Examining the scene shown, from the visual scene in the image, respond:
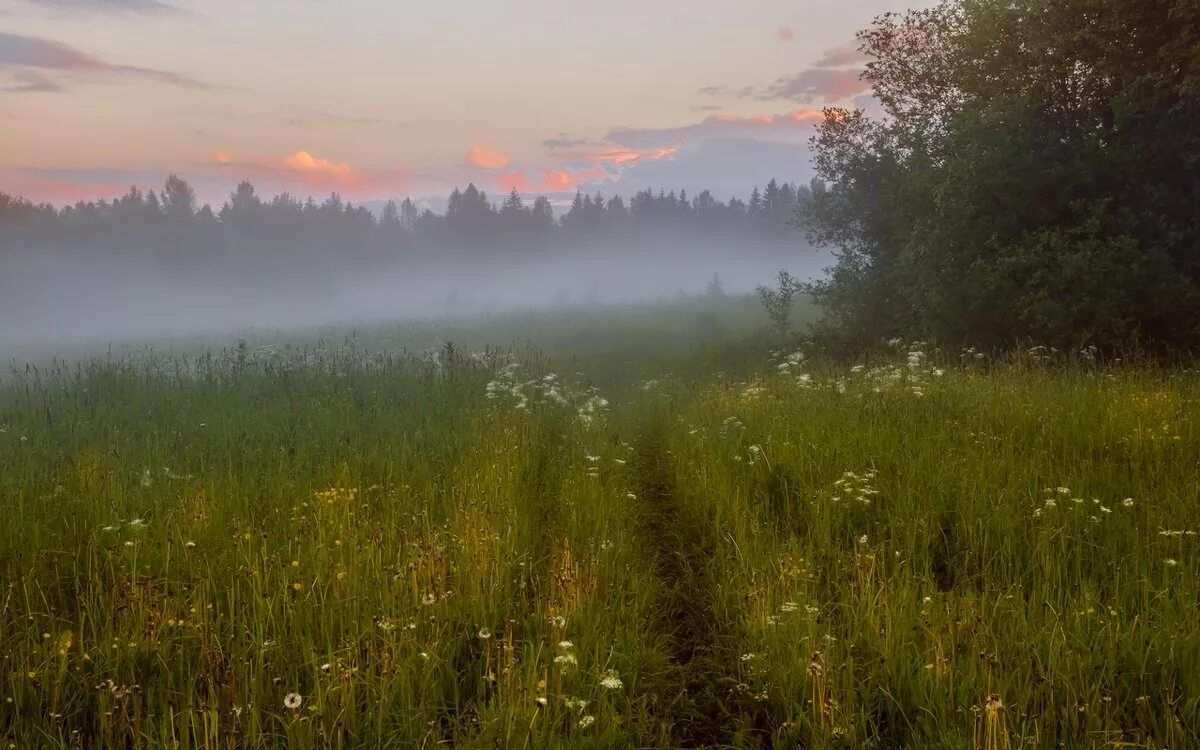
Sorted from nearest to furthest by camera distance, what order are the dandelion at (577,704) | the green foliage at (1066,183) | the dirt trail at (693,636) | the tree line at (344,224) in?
the dandelion at (577,704)
the dirt trail at (693,636)
the green foliage at (1066,183)
the tree line at (344,224)

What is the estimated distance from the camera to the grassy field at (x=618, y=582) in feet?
10.6

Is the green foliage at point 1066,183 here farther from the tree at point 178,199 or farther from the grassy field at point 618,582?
the tree at point 178,199

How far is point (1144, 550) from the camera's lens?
15.3ft

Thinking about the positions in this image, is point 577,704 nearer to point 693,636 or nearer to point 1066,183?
point 693,636

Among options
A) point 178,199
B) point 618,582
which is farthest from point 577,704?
point 178,199

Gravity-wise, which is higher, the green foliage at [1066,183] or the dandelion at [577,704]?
the green foliage at [1066,183]

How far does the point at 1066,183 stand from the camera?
46.4 ft

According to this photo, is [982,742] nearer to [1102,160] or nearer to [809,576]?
[809,576]

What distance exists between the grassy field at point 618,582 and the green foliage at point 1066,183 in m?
5.80

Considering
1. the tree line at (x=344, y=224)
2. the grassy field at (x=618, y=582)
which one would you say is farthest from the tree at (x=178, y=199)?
the grassy field at (x=618, y=582)

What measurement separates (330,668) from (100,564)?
2.49 m

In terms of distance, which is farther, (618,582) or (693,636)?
(618,582)

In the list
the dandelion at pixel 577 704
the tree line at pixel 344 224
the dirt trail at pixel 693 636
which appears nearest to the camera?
the dandelion at pixel 577 704

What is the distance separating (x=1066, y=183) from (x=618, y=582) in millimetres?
15110
